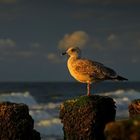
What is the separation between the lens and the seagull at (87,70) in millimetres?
17219

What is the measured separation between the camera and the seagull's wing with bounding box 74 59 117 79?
1728 centimetres

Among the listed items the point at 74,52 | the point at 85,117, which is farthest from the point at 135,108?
the point at 74,52

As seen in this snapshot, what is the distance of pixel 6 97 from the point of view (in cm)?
6912

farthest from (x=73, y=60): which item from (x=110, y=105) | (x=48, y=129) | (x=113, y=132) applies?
(x=48, y=129)

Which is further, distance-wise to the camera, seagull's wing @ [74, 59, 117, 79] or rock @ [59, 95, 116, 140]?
seagull's wing @ [74, 59, 117, 79]

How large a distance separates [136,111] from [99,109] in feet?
2.80

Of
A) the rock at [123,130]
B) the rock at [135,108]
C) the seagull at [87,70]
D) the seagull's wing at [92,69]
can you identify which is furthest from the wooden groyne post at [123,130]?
the seagull's wing at [92,69]

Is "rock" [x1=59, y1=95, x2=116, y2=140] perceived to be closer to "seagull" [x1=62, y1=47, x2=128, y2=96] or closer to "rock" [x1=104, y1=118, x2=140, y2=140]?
"seagull" [x1=62, y1=47, x2=128, y2=96]

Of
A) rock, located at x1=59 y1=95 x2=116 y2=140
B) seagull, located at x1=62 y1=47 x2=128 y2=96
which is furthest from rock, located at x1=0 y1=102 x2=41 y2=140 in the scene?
seagull, located at x1=62 y1=47 x2=128 y2=96

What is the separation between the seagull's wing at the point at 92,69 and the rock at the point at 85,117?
108 centimetres

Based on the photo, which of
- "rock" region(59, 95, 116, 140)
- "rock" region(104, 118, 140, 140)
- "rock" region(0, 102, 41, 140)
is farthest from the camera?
"rock" region(59, 95, 116, 140)

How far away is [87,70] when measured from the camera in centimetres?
1744

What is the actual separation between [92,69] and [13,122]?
2.72 m

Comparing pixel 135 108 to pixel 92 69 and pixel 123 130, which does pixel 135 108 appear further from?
pixel 123 130
